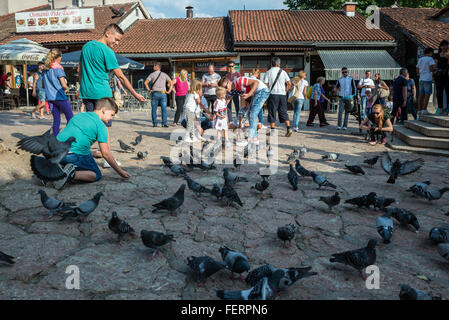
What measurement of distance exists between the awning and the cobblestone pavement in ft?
47.3

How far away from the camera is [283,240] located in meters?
3.05

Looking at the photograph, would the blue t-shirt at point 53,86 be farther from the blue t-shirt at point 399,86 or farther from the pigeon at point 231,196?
the blue t-shirt at point 399,86

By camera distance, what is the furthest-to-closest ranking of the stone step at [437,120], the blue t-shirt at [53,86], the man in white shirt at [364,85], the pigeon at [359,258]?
the man in white shirt at [364,85] → the stone step at [437,120] → the blue t-shirt at [53,86] → the pigeon at [359,258]

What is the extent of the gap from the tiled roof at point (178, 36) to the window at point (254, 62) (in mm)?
1218

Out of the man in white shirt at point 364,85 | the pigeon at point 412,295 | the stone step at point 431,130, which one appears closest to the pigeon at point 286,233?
the pigeon at point 412,295

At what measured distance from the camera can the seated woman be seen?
7.95m

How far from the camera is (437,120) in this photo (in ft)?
26.8

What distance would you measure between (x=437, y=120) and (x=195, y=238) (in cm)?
766

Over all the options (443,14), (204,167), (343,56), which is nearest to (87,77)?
(204,167)

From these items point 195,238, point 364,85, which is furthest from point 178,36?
point 195,238

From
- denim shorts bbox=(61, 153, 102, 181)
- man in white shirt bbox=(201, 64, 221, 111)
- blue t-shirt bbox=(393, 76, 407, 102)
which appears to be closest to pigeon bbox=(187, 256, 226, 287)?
denim shorts bbox=(61, 153, 102, 181)

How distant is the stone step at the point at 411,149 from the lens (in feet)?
23.1

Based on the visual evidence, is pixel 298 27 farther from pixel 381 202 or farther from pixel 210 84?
pixel 381 202

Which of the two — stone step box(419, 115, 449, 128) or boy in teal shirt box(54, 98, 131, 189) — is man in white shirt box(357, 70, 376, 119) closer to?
stone step box(419, 115, 449, 128)
